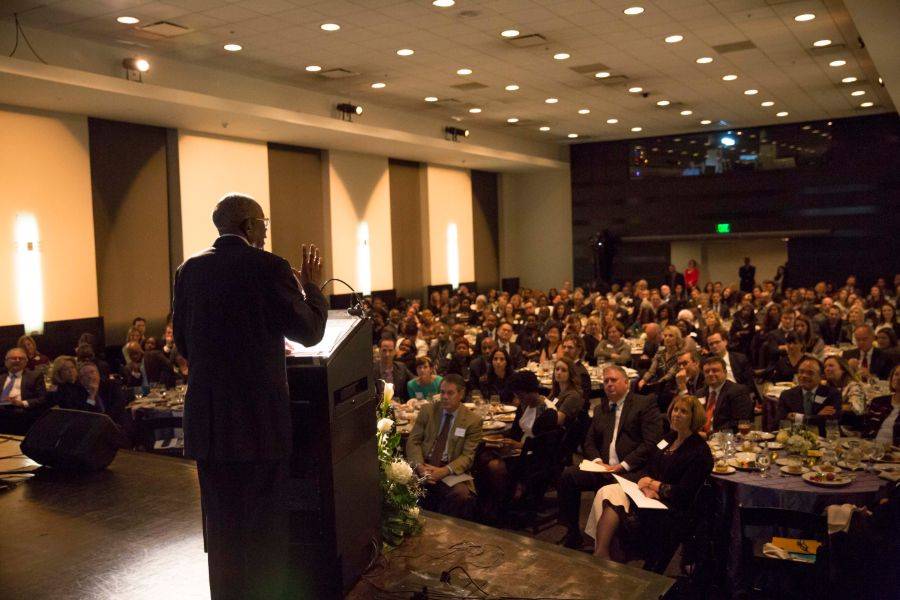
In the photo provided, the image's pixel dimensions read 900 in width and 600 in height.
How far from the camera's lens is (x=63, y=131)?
11.6m

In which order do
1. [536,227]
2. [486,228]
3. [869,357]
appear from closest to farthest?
[869,357] → [486,228] → [536,227]

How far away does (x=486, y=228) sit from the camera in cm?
2267

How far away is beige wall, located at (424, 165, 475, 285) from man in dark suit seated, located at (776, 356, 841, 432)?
13.6 metres

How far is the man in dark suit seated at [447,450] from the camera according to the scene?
18.6 ft

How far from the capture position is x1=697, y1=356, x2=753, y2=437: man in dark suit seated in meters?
6.54

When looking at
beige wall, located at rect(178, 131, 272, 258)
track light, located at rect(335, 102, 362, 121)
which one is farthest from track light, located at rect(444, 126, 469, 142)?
beige wall, located at rect(178, 131, 272, 258)

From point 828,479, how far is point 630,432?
1473mm

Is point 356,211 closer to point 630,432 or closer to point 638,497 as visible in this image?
point 630,432

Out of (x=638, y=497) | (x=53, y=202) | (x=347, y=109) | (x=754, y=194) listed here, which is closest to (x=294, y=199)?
(x=347, y=109)

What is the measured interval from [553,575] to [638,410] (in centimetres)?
324

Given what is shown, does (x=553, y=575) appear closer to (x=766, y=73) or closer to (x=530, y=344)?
(x=530, y=344)

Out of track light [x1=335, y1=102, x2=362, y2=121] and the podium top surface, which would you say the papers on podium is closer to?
the podium top surface

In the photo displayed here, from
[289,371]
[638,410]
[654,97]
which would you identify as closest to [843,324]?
[654,97]

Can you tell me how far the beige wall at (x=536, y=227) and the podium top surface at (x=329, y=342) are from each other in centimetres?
2063
